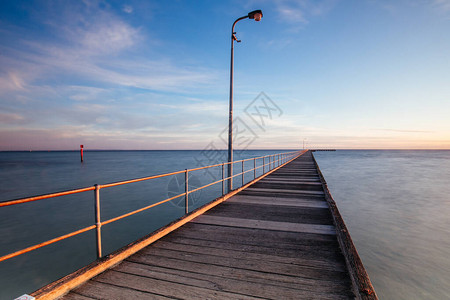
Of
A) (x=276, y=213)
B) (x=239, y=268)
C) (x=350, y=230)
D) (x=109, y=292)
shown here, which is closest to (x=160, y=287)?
(x=109, y=292)

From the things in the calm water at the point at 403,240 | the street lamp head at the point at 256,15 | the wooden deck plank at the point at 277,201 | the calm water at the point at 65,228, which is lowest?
the calm water at the point at 65,228

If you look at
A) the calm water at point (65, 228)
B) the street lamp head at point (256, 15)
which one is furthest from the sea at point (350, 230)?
the street lamp head at point (256, 15)

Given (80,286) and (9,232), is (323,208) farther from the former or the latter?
(9,232)

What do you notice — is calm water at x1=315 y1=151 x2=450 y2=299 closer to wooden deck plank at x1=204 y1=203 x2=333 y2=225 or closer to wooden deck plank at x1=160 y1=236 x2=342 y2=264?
wooden deck plank at x1=204 y1=203 x2=333 y2=225

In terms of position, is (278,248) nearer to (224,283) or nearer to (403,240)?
(224,283)

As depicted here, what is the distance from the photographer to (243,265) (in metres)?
2.86

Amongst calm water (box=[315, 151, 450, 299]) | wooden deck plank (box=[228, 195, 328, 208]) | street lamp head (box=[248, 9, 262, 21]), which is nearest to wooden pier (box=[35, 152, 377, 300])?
wooden deck plank (box=[228, 195, 328, 208])

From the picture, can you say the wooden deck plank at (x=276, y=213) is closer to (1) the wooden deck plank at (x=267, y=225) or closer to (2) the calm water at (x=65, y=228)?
(1) the wooden deck plank at (x=267, y=225)

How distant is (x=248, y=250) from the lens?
329cm

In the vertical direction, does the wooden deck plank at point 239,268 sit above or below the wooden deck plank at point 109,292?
below

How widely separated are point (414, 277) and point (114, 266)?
6.97 meters

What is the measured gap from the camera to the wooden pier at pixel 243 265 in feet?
7.62

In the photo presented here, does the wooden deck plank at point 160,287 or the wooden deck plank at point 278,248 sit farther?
the wooden deck plank at point 278,248

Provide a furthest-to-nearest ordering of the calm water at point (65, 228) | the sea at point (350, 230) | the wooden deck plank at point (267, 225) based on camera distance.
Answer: the calm water at point (65, 228), the sea at point (350, 230), the wooden deck plank at point (267, 225)
